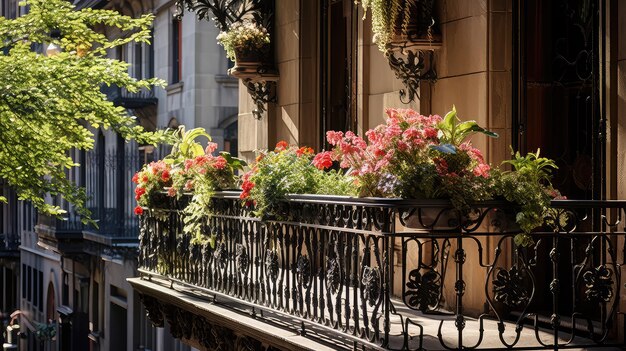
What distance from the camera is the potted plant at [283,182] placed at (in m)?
10.6

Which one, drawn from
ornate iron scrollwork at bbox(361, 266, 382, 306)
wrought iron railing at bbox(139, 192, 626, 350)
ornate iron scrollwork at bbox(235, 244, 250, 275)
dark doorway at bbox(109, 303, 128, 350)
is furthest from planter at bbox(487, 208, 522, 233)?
dark doorway at bbox(109, 303, 128, 350)

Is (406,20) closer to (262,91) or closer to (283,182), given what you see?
(283,182)

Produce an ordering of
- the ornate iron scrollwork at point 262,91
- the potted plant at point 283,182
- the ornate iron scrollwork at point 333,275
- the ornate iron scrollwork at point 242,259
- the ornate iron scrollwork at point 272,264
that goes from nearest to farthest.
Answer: the ornate iron scrollwork at point 333,275 < the potted plant at point 283,182 < the ornate iron scrollwork at point 272,264 < the ornate iron scrollwork at point 242,259 < the ornate iron scrollwork at point 262,91

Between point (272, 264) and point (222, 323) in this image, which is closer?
point (272, 264)

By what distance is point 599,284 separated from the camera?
29.2 ft

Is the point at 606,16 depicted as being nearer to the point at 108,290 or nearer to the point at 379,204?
the point at 379,204

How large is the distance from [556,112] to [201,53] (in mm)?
18978

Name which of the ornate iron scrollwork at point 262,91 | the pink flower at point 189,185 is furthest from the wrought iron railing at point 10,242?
the pink flower at point 189,185

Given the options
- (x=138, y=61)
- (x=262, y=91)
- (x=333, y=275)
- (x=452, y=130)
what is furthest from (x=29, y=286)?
(x=452, y=130)

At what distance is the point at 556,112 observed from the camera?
10.7 m

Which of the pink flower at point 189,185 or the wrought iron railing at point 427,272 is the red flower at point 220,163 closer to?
the wrought iron railing at point 427,272

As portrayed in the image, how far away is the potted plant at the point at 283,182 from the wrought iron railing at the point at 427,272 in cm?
14

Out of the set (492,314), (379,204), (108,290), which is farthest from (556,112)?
(108,290)

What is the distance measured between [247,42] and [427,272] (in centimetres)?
782
